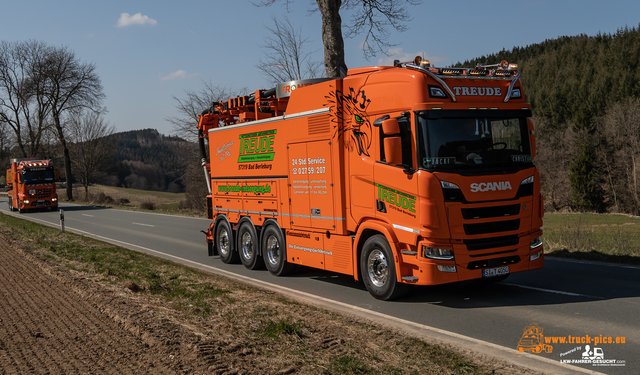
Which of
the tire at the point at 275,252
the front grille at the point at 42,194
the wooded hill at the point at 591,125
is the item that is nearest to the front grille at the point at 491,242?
the tire at the point at 275,252

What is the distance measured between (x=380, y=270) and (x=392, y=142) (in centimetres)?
218

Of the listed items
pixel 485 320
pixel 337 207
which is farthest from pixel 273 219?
pixel 485 320

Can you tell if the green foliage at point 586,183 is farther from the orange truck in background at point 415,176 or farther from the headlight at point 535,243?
the orange truck in background at point 415,176

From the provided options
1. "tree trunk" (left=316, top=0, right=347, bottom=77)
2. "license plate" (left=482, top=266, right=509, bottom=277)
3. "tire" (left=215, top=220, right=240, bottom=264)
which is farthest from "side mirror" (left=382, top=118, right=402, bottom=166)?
"tree trunk" (left=316, top=0, right=347, bottom=77)

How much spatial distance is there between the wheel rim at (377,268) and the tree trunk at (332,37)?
10120 millimetres

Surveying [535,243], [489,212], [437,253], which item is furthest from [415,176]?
[535,243]

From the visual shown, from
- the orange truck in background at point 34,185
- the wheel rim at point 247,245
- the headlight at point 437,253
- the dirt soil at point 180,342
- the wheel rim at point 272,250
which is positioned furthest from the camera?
the orange truck in background at point 34,185

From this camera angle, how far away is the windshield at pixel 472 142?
7.47 m

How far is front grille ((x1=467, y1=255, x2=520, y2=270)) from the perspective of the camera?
7602mm

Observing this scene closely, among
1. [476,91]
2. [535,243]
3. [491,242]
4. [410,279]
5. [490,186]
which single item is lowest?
[410,279]

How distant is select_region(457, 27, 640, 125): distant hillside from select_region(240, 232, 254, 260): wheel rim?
222 ft

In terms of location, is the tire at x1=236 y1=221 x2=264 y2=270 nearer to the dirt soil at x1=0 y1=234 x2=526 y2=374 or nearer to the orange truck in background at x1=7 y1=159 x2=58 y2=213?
the dirt soil at x1=0 y1=234 x2=526 y2=374

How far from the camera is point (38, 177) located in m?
36.3

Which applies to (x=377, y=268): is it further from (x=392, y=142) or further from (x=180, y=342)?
(x=180, y=342)
